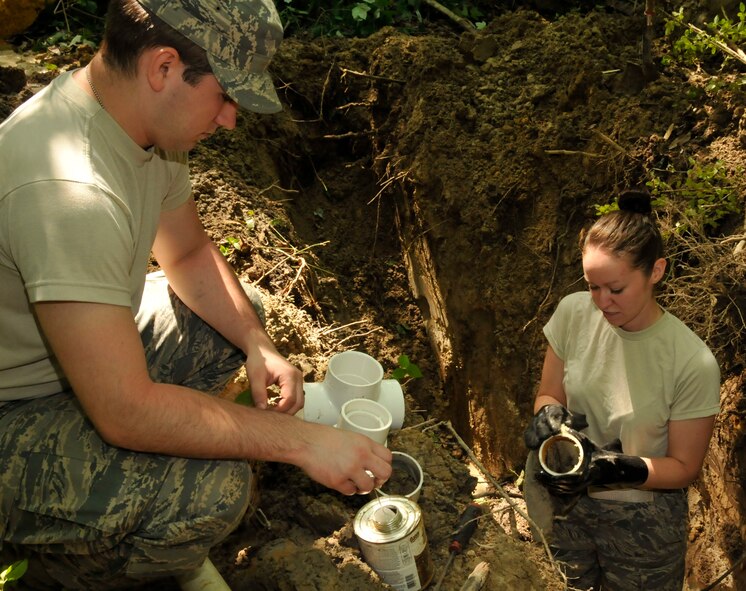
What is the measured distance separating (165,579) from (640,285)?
1.84 m

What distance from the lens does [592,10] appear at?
4.39 metres

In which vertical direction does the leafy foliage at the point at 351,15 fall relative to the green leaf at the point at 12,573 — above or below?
above

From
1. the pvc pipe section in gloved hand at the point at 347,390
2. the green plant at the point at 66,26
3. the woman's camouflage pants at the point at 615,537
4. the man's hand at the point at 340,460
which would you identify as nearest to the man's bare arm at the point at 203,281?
the pvc pipe section in gloved hand at the point at 347,390

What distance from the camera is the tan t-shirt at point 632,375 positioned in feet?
7.66

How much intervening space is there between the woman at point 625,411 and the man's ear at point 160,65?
153 centimetres

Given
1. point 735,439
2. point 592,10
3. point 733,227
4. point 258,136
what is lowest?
point 735,439

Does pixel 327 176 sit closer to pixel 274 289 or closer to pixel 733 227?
pixel 274 289

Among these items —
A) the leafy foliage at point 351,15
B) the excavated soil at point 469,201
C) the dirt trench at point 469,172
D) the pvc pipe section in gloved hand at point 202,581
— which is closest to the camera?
the pvc pipe section in gloved hand at point 202,581

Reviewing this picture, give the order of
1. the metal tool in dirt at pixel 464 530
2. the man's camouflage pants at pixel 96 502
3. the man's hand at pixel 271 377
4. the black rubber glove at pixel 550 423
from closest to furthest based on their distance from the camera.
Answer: the man's camouflage pants at pixel 96 502
the man's hand at pixel 271 377
the metal tool in dirt at pixel 464 530
the black rubber glove at pixel 550 423

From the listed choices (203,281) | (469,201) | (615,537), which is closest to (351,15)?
(469,201)

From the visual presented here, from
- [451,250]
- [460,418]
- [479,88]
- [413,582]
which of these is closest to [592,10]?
[479,88]

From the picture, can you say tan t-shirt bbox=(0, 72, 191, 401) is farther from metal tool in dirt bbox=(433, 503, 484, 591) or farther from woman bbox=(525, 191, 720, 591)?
woman bbox=(525, 191, 720, 591)

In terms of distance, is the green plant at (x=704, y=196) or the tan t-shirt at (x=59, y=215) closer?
the tan t-shirt at (x=59, y=215)

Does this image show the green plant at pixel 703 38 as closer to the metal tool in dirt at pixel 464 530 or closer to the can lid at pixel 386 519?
the metal tool in dirt at pixel 464 530
